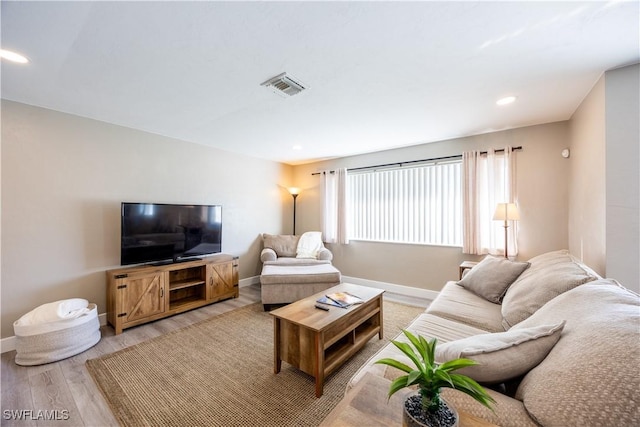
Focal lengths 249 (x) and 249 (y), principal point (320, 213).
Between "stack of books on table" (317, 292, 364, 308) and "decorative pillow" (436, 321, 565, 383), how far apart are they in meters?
1.20

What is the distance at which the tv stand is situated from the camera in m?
2.70

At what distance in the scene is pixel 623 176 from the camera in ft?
5.88

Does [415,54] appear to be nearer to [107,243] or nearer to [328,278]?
[328,278]

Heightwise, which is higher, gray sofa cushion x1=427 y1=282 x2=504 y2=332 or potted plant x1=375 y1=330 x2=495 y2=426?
potted plant x1=375 y1=330 x2=495 y2=426

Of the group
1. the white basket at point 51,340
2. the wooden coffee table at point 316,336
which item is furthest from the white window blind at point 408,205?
the white basket at point 51,340

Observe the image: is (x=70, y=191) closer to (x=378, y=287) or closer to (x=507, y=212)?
(x=378, y=287)

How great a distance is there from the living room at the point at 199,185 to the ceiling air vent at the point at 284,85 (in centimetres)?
13

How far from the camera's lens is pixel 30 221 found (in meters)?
2.45

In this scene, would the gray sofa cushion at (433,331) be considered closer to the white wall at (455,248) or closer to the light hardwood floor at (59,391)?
the light hardwood floor at (59,391)

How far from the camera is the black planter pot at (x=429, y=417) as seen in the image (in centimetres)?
69

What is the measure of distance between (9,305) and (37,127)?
1.74m

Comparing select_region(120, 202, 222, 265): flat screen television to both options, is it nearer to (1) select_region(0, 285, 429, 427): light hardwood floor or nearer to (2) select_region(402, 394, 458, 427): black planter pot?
(1) select_region(0, 285, 429, 427): light hardwood floor

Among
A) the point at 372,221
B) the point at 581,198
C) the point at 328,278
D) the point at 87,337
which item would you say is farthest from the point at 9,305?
the point at 581,198

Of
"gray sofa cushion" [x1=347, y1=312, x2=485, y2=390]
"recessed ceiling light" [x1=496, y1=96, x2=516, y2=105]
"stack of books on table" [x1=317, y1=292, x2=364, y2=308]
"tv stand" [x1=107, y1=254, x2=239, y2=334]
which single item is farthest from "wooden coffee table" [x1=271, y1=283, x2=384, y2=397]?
"recessed ceiling light" [x1=496, y1=96, x2=516, y2=105]
